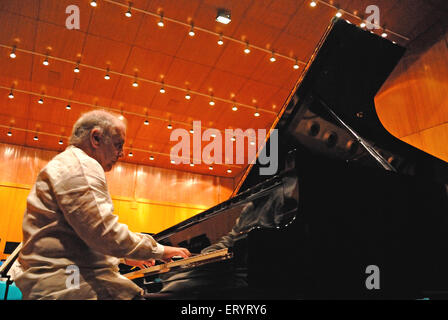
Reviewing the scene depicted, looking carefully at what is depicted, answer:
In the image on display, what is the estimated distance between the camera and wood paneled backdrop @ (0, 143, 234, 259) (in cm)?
918

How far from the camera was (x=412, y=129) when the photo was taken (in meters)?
→ 5.95

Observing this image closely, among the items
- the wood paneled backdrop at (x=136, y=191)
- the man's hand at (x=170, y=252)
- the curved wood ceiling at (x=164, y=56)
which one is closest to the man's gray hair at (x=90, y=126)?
the man's hand at (x=170, y=252)

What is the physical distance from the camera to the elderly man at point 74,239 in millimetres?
1266

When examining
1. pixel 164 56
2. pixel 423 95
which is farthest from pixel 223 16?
pixel 423 95

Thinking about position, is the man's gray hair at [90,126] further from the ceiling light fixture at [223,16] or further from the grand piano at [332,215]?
the ceiling light fixture at [223,16]

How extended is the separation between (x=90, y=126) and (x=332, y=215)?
123 centimetres

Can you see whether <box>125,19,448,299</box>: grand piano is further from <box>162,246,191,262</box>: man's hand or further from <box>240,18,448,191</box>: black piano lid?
<box>162,246,191,262</box>: man's hand

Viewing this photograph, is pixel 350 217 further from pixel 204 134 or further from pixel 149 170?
pixel 149 170

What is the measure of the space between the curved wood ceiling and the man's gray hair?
13.9 feet

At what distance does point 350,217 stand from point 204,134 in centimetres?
747

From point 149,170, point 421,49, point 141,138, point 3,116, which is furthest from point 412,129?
point 3,116

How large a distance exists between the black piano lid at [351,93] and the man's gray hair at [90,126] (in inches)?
53.3

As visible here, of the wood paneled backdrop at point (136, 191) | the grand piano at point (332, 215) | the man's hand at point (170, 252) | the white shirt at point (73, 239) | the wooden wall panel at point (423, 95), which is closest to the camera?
the white shirt at point (73, 239)

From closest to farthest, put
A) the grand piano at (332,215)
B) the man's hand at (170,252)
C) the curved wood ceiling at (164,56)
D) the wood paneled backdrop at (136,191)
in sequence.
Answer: the man's hand at (170,252) < the grand piano at (332,215) < the curved wood ceiling at (164,56) < the wood paneled backdrop at (136,191)
